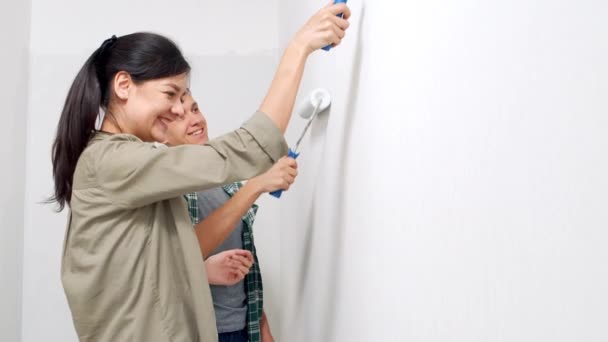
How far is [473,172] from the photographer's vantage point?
1.34 feet

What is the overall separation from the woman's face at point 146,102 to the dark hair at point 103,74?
0.05ft

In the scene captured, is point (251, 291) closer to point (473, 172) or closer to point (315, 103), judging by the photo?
point (315, 103)

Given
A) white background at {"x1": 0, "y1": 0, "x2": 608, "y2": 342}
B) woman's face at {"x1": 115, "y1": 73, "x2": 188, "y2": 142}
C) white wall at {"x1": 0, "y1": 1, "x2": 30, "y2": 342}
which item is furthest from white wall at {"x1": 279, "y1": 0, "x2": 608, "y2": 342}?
white wall at {"x1": 0, "y1": 1, "x2": 30, "y2": 342}

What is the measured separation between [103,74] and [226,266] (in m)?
0.45

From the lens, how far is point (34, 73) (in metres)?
1.68

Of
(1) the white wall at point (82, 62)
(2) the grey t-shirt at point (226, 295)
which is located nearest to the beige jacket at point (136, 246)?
(2) the grey t-shirt at point (226, 295)

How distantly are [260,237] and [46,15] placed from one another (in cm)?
99

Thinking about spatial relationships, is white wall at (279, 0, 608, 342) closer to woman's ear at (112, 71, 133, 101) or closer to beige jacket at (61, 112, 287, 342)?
beige jacket at (61, 112, 287, 342)

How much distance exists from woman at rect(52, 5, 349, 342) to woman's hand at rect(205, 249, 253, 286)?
254 mm

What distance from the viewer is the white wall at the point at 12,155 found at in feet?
4.84

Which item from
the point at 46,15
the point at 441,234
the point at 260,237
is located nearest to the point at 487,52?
the point at 441,234

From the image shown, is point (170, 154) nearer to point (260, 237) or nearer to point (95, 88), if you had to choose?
point (95, 88)

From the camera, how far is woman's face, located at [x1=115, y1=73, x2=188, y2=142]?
2.84 ft

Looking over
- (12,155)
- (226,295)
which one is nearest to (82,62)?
(12,155)
